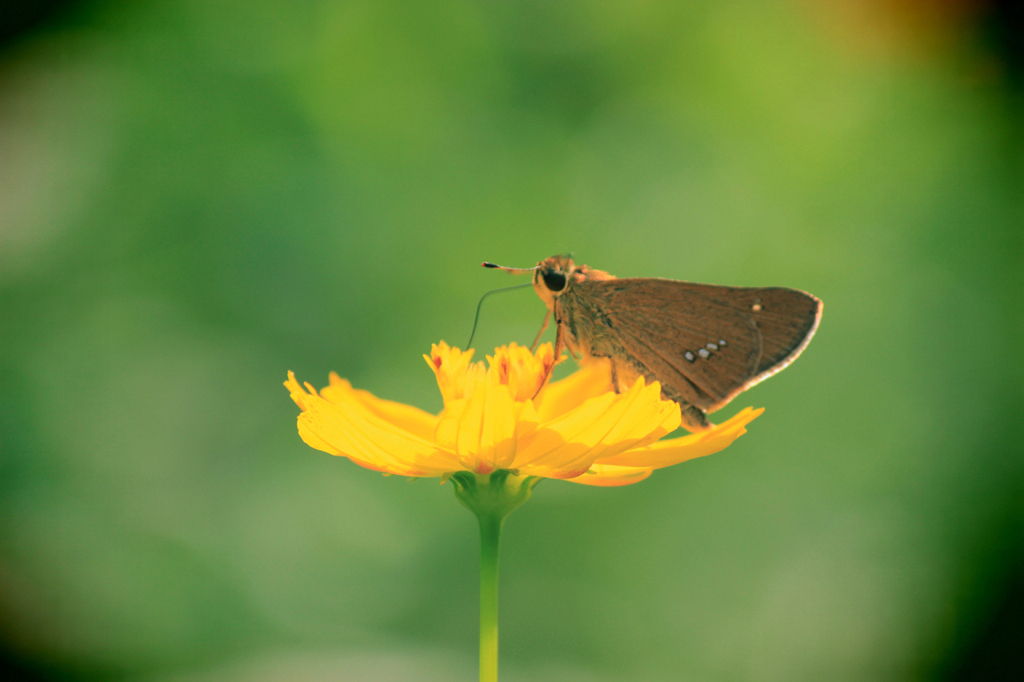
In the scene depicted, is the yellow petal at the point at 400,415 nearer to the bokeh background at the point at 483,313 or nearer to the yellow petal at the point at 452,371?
the yellow petal at the point at 452,371

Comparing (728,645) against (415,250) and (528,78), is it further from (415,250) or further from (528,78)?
(528,78)

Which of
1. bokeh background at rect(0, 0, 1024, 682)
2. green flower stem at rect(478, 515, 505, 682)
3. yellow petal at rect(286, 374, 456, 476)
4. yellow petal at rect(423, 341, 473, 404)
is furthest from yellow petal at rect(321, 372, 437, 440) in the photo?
bokeh background at rect(0, 0, 1024, 682)

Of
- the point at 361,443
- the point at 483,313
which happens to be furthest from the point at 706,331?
the point at 483,313

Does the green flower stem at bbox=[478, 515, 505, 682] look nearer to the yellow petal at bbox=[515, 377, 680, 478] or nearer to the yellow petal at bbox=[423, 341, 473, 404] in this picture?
the yellow petal at bbox=[515, 377, 680, 478]

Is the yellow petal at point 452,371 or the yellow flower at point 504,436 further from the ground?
the yellow petal at point 452,371

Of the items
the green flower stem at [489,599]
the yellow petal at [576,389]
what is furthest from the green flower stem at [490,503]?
the yellow petal at [576,389]

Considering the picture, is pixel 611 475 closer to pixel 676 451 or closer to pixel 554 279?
pixel 676 451

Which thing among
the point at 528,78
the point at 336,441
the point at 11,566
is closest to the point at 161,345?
the point at 11,566
